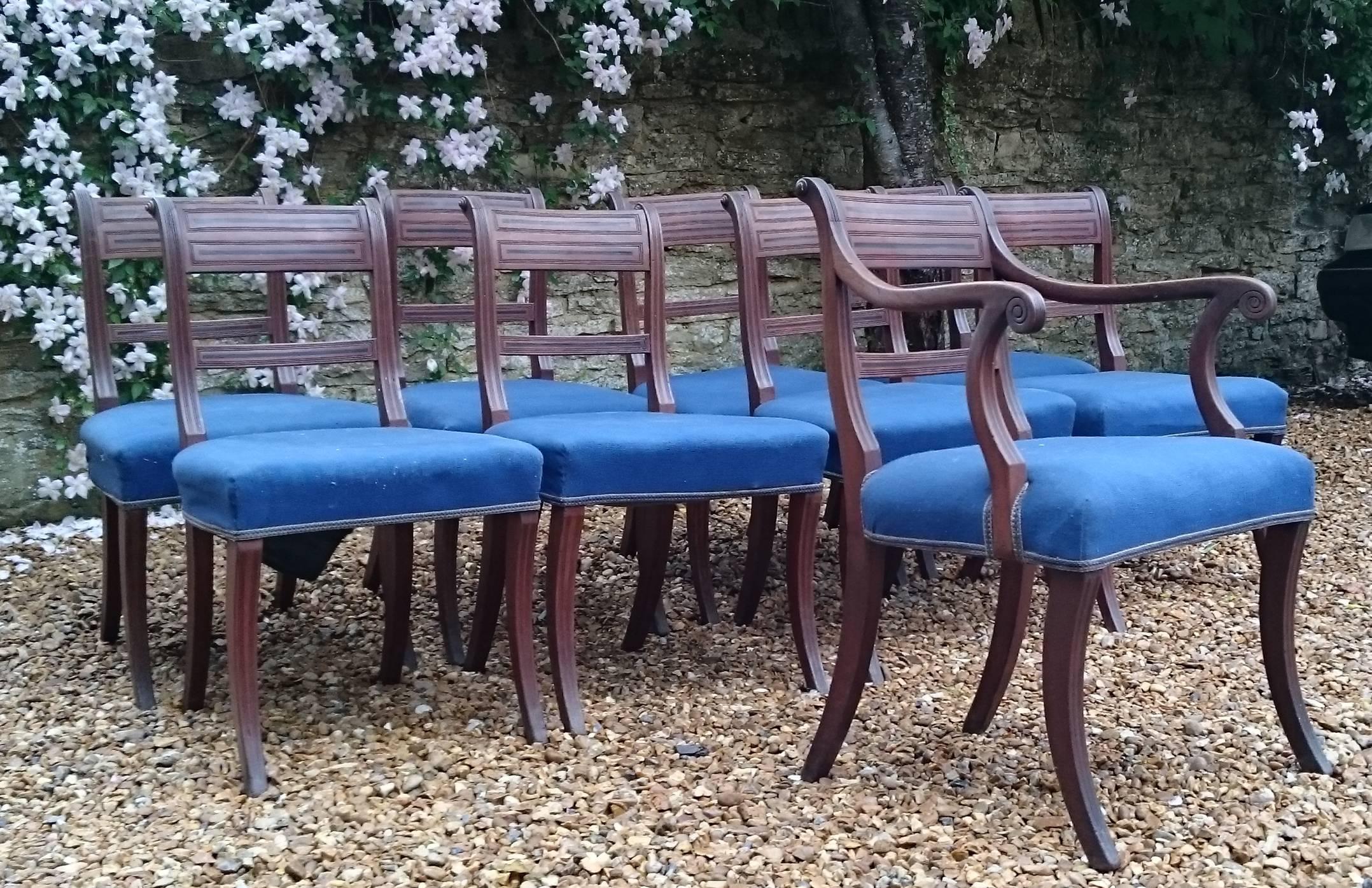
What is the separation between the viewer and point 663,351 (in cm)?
291

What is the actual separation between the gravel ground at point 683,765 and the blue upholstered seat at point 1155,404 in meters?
0.48

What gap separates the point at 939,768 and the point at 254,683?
1163 mm

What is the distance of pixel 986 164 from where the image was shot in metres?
5.80

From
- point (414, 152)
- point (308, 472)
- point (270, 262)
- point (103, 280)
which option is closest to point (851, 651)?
point (308, 472)

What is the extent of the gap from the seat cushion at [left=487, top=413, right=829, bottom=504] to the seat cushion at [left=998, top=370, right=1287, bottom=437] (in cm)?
80

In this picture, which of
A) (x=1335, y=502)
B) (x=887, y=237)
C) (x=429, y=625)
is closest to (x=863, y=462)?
(x=887, y=237)

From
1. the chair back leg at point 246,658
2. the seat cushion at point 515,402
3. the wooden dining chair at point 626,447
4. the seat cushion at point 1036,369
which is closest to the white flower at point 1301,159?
the seat cushion at point 1036,369

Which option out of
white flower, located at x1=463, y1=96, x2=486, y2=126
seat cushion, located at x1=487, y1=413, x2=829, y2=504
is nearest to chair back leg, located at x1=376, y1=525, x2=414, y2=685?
seat cushion, located at x1=487, y1=413, x2=829, y2=504

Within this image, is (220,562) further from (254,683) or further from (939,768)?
(939,768)

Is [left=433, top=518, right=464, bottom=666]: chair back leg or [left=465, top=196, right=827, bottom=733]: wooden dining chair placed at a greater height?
[left=465, top=196, right=827, bottom=733]: wooden dining chair

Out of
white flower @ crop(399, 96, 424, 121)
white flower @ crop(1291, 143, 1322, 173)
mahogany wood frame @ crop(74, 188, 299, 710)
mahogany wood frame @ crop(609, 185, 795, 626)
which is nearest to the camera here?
mahogany wood frame @ crop(74, 188, 299, 710)

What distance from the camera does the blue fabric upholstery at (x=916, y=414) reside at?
2.70 m

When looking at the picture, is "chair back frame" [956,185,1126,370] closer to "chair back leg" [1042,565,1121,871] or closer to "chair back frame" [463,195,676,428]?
"chair back frame" [463,195,676,428]

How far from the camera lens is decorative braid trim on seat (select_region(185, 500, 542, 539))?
2111mm
